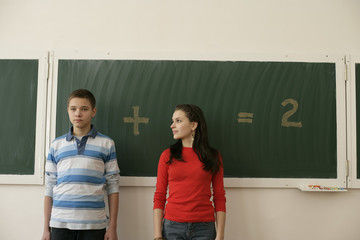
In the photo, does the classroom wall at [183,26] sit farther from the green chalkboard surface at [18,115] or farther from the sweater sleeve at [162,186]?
the sweater sleeve at [162,186]

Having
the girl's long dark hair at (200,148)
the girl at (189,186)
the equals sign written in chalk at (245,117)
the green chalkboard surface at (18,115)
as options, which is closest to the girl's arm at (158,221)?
the girl at (189,186)

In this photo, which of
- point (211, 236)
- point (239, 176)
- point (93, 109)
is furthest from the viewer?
point (239, 176)

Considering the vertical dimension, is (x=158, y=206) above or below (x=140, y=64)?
below

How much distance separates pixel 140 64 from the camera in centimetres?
203

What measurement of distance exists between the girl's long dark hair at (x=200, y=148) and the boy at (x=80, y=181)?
0.45m

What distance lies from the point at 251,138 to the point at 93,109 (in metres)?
1.19

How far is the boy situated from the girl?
36 cm

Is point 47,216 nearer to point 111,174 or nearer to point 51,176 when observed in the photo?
point 51,176

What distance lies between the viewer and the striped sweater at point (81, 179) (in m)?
1.62

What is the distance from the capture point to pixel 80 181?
1653mm

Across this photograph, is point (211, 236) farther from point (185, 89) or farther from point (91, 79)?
point (91, 79)

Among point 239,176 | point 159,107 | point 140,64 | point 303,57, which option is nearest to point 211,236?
point 239,176

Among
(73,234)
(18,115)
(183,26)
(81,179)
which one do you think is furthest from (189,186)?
(18,115)

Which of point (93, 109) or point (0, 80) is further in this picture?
point (0, 80)
